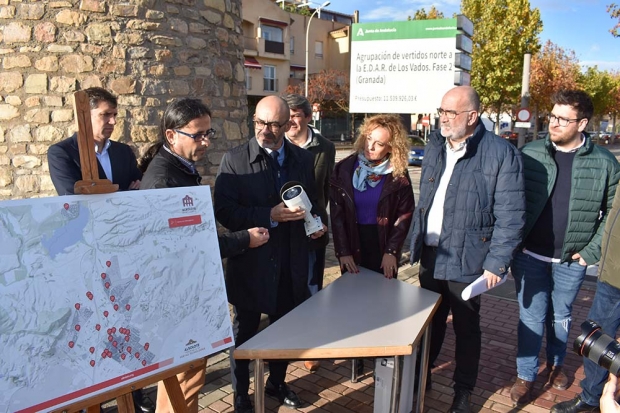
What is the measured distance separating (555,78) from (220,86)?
32.3m

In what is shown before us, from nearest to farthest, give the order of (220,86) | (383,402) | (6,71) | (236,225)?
(383,402) → (236,225) → (6,71) → (220,86)

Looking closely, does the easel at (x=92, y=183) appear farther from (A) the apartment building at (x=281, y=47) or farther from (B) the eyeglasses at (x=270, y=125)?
(A) the apartment building at (x=281, y=47)

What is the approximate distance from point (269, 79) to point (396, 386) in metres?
A: 34.2

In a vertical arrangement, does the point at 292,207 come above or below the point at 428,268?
above

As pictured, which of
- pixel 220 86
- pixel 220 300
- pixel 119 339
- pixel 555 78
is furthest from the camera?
pixel 555 78

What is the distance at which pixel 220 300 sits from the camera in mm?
2227

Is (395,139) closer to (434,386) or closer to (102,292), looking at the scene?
(434,386)

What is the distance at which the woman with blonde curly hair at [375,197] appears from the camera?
10.9 ft

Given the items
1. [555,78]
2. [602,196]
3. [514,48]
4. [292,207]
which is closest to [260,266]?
[292,207]

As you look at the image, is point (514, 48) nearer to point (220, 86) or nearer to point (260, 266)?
point (220, 86)

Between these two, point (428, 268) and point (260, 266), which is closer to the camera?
point (260, 266)

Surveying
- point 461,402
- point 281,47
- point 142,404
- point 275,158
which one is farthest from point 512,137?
point 142,404

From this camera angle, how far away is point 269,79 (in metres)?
34.9

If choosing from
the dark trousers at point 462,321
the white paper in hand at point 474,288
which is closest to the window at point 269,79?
the dark trousers at point 462,321
